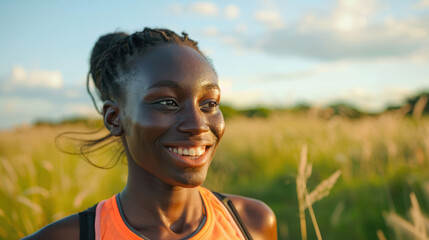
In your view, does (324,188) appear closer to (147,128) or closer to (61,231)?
(147,128)

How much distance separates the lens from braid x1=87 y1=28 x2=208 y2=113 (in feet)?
5.76

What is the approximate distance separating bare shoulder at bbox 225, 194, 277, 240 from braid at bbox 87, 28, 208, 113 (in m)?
0.82

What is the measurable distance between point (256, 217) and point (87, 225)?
0.86 meters

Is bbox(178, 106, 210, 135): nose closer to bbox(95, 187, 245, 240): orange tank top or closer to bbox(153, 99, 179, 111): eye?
bbox(153, 99, 179, 111): eye

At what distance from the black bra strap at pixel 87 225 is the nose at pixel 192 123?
1.96ft

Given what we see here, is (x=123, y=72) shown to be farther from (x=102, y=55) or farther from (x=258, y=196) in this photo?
(x=258, y=196)

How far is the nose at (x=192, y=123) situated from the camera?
1522 mm

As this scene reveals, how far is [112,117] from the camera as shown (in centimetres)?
178

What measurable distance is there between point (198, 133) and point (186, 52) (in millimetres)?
394

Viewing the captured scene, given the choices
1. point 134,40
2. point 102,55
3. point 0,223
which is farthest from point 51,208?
point 134,40

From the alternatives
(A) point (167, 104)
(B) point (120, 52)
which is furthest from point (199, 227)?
(B) point (120, 52)

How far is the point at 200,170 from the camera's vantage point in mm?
1592

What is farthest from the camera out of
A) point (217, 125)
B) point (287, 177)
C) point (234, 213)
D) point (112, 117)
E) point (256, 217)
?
point (287, 177)

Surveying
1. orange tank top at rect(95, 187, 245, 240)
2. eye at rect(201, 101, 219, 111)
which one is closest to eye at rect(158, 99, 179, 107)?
eye at rect(201, 101, 219, 111)
